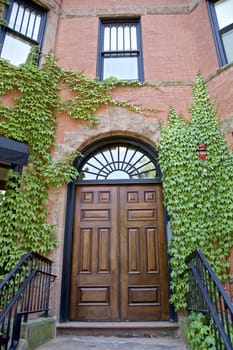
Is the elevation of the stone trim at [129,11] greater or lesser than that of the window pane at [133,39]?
greater

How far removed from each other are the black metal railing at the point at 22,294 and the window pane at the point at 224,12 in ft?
20.1

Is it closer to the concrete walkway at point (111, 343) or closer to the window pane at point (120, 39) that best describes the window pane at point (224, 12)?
the window pane at point (120, 39)

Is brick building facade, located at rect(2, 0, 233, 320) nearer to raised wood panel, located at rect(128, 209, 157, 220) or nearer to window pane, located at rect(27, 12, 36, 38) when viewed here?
raised wood panel, located at rect(128, 209, 157, 220)

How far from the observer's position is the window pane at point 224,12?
598cm

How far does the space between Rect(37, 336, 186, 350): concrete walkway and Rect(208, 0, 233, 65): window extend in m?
5.23

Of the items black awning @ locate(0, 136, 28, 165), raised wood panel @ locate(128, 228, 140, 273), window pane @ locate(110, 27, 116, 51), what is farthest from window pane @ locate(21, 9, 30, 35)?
raised wood panel @ locate(128, 228, 140, 273)

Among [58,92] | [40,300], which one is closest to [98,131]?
[58,92]

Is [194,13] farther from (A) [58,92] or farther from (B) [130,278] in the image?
(B) [130,278]

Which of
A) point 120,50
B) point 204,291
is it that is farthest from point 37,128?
point 204,291

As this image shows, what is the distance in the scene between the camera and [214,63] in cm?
566

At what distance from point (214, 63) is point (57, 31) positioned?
12.4 feet

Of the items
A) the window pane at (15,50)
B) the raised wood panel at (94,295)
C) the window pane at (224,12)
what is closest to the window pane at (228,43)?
the window pane at (224,12)

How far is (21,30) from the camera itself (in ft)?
20.2

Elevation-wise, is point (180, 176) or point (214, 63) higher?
point (214, 63)
